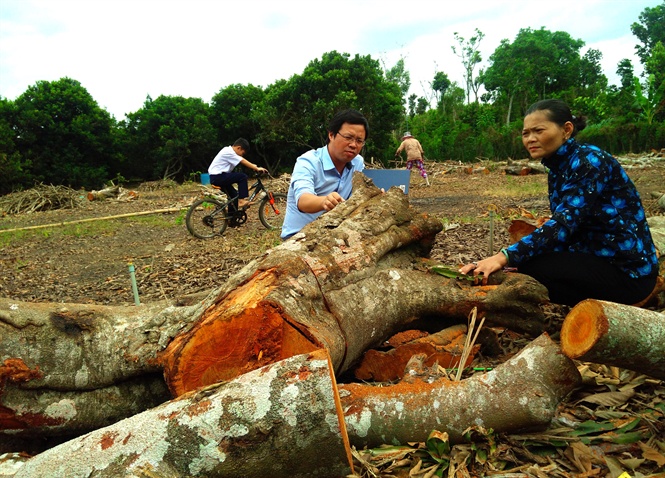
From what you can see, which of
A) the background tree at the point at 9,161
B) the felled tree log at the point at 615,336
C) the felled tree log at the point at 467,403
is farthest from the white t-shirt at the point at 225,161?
the background tree at the point at 9,161

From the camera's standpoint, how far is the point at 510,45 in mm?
34188

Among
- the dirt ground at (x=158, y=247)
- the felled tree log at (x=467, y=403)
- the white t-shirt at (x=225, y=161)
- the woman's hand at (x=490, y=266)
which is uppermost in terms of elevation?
the white t-shirt at (x=225, y=161)

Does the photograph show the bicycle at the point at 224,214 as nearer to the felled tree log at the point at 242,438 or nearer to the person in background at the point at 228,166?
the person in background at the point at 228,166

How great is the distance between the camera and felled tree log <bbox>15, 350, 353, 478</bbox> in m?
1.57

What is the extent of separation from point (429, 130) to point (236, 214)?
70.8ft

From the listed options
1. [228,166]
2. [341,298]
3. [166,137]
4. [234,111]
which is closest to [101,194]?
[166,137]

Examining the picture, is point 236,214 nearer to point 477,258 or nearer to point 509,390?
point 477,258

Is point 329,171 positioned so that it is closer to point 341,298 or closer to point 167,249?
point 341,298

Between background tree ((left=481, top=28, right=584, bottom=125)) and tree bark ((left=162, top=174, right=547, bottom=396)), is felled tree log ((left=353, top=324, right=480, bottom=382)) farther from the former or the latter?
background tree ((left=481, top=28, right=584, bottom=125))

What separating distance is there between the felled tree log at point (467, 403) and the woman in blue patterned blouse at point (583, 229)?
0.79 m

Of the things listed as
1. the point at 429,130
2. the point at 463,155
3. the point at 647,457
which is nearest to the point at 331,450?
the point at 647,457

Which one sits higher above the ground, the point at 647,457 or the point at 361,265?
the point at 361,265

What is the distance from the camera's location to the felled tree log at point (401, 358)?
254cm

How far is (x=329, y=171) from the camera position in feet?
11.8
